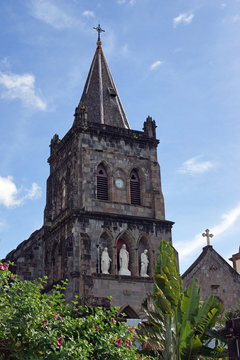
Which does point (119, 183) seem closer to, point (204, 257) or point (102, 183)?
point (102, 183)

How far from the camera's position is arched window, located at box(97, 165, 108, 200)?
3331 cm

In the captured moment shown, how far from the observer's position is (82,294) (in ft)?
96.4

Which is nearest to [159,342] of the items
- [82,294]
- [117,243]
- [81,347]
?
[81,347]

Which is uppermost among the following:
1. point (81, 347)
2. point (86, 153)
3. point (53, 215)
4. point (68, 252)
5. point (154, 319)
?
point (86, 153)

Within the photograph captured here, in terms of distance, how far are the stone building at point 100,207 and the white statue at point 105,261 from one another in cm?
20

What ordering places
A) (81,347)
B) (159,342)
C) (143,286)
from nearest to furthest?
(81,347), (159,342), (143,286)

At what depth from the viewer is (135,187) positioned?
114 ft

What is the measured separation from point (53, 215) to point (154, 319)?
1732cm

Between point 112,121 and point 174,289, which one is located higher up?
point 112,121

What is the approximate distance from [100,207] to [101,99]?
8.30 m

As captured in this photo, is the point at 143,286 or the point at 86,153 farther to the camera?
the point at 86,153

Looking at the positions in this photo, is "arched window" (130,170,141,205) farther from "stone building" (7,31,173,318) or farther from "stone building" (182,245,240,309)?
"stone building" (182,245,240,309)

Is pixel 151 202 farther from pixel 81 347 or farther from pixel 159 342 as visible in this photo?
pixel 81 347

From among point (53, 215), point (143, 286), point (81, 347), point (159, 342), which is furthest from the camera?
point (53, 215)
